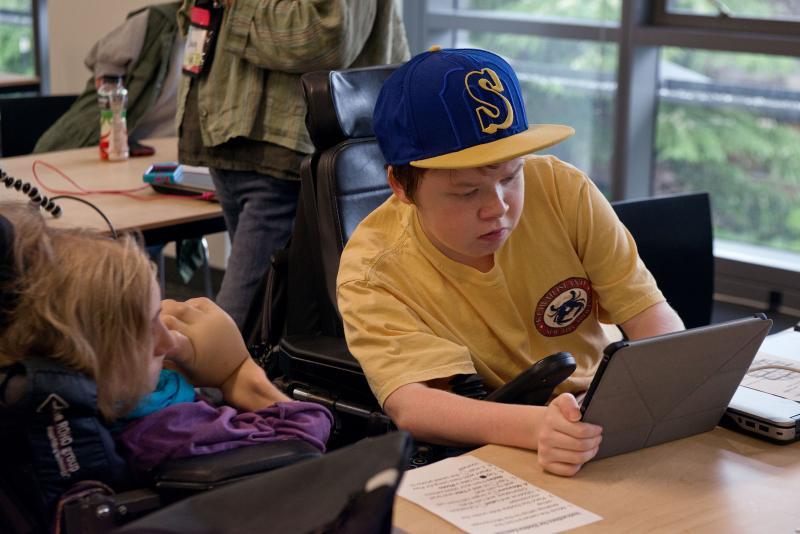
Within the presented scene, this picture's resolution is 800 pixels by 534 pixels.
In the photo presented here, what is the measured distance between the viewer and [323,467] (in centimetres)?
94

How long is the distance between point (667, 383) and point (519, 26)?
108 inches

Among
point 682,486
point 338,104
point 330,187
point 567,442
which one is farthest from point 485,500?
point 338,104

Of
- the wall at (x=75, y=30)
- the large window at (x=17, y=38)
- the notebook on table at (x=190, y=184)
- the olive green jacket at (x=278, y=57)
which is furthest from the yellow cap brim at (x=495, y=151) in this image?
the large window at (x=17, y=38)

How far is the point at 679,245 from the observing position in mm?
2535

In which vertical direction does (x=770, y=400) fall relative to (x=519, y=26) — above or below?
below

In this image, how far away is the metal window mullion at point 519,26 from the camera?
3742 millimetres

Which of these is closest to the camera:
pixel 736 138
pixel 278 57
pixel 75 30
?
pixel 278 57

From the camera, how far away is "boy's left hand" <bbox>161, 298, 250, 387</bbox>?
165 centimetres

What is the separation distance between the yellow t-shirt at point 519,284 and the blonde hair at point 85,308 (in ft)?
1.33

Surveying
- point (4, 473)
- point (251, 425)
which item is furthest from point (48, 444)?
point (251, 425)

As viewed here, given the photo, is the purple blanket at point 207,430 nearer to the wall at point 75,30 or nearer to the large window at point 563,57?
the large window at point 563,57

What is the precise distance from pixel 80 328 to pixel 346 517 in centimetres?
51

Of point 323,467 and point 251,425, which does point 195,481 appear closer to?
point 251,425

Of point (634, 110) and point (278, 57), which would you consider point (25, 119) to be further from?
point (634, 110)
